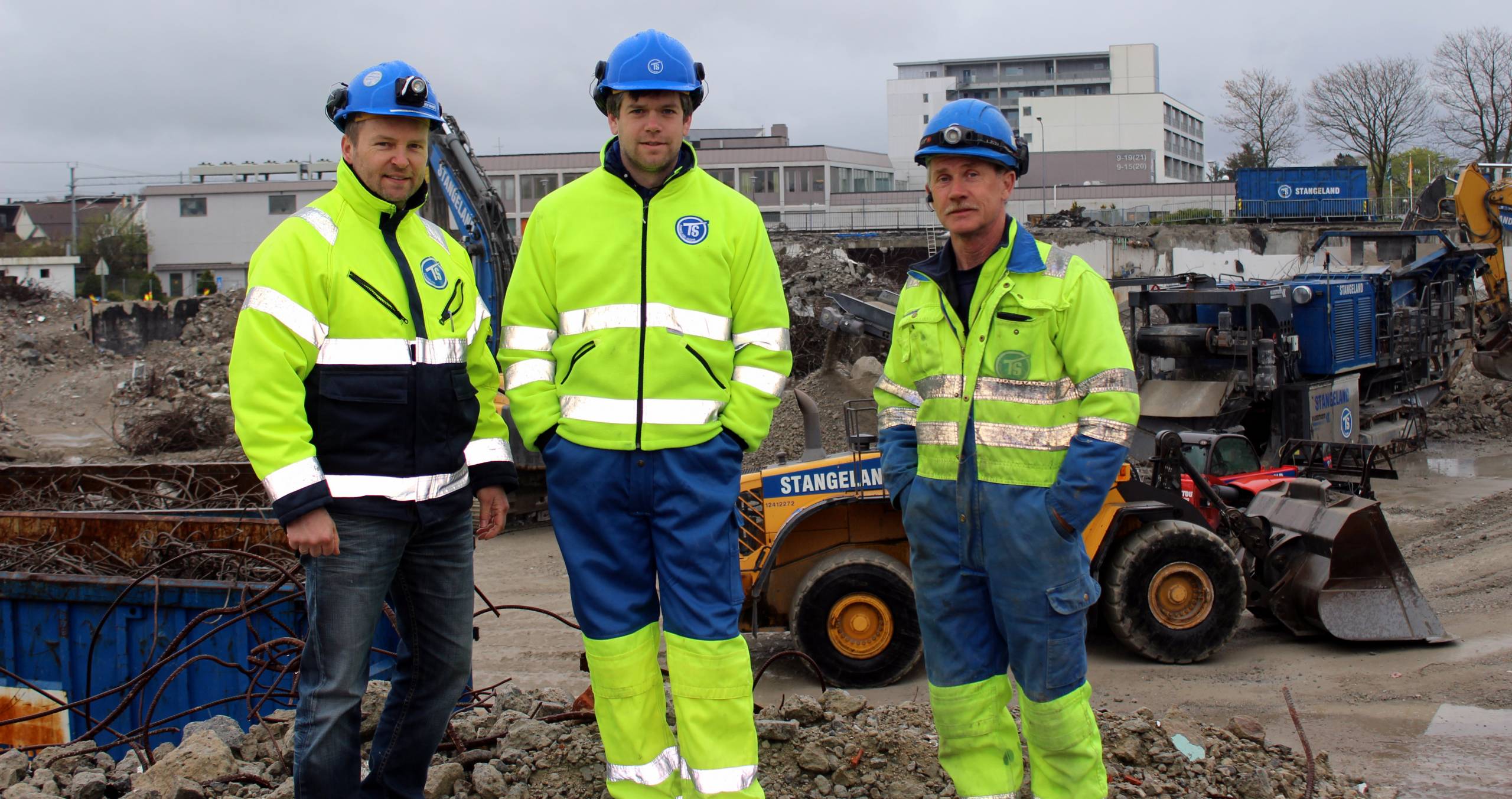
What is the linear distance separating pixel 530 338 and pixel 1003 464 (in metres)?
1.35

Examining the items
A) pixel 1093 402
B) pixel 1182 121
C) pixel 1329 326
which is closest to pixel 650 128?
pixel 1093 402

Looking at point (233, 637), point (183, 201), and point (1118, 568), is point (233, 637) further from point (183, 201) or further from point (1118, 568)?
point (183, 201)

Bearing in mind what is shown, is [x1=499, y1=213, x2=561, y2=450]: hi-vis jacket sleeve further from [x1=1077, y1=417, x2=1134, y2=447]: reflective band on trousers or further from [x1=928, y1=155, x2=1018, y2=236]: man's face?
[x1=1077, y1=417, x2=1134, y2=447]: reflective band on trousers

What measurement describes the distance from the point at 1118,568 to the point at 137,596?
5321 mm

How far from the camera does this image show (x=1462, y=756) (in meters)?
5.26

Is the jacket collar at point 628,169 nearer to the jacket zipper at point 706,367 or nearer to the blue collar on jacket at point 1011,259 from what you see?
the jacket zipper at point 706,367

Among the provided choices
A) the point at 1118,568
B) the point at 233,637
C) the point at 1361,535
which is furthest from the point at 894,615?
the point at 233,637

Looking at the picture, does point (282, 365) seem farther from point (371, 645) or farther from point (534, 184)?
point (534, 184)

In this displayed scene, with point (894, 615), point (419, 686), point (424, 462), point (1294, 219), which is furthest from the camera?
point (1294, 219)

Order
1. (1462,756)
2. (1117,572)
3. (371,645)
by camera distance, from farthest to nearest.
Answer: (1117,572)
(1462,756)
(371,645)

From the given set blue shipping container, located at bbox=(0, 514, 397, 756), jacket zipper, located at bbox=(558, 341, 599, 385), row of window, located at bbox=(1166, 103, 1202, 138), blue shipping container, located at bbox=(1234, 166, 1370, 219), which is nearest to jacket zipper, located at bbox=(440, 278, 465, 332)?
jacket zipper, located at bbox=(558, 341, 599, 385)

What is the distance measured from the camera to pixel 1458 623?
7.71 m

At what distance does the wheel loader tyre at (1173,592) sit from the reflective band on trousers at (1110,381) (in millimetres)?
4022

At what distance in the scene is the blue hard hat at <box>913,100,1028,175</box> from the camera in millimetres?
3369
